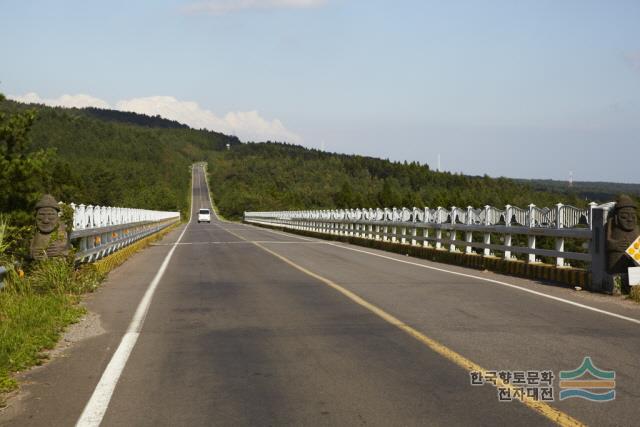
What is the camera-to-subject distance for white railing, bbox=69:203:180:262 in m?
17.2

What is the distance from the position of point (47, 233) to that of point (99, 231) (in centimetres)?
537

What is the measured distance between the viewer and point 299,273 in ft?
60.8

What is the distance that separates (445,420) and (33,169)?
4203cm

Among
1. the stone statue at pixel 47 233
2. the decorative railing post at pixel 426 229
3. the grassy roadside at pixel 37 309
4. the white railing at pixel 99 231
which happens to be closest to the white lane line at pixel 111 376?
the grassy roadside at pixel 37 309

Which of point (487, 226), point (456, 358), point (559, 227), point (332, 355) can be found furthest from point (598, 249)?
point (332, 355)

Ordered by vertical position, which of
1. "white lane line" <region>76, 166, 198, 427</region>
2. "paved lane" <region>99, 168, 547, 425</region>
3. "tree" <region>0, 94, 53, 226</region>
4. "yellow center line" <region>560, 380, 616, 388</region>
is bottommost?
"white lane line" <region>76, 166, 198, 427</region>

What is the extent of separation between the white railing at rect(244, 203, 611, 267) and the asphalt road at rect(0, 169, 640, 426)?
1921 millimetres

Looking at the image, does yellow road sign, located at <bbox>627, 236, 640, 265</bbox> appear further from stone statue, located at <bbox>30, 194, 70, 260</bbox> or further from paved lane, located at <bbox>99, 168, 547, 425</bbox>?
stone statue, located at <bbox>30, 194, 70, 260</bbox>

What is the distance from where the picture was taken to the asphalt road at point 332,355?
611 centimetres

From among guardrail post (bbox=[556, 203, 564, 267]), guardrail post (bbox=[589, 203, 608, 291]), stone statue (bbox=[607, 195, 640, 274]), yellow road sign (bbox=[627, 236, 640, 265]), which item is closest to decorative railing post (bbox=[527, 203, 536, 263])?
guardrail post (bbox=[556, 203, 564, 267])

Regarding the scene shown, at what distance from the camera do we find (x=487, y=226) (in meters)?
21.4

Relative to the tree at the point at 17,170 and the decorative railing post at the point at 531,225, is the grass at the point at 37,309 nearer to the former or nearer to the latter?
the decorative railing post at the point at 531,225

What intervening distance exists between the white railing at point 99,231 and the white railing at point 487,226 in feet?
33.0

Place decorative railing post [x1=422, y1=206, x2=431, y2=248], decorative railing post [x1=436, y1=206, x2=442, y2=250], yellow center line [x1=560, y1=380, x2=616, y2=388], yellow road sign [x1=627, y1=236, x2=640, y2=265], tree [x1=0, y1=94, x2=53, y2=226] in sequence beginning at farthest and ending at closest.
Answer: tree [x1=0, y1=94, x2=53, y2=226], decorative railing post [x1=422, y1=206, x2=431, y2=248], decorative railing post [x1=436, y1=206, x2=442, y2=250], yellow road sign [x1=627, y1=236, x2=640, y2=265], yellow center line [x1=560, y1=380, x2=616, y2=388]
